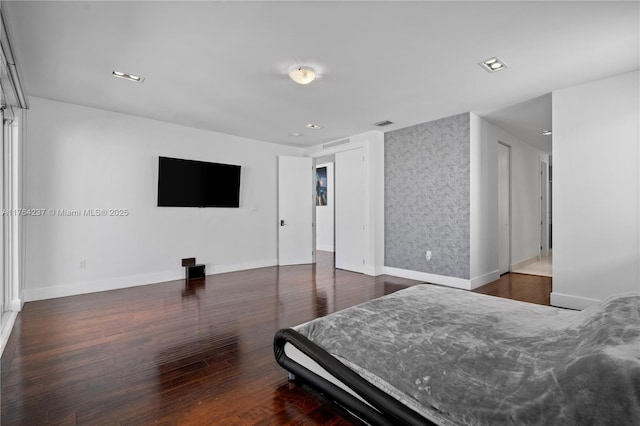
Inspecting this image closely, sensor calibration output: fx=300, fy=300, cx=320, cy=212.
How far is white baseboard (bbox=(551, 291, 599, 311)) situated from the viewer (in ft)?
11.6

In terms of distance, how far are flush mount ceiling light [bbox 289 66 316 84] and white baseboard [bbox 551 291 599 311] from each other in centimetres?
398

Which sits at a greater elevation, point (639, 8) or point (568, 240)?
point (639, 8)

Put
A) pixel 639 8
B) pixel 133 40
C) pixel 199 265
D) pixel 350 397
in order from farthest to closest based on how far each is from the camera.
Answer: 1. pixel 199 265
2. pixel 133 40
3. pixel 639 8
4. pixel 350 397

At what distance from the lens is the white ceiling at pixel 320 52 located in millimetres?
2297

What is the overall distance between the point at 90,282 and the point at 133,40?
3.55m

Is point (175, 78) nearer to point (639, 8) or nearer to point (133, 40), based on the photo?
point (133, 40)

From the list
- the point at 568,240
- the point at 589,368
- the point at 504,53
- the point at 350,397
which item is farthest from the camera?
the point at 568,240

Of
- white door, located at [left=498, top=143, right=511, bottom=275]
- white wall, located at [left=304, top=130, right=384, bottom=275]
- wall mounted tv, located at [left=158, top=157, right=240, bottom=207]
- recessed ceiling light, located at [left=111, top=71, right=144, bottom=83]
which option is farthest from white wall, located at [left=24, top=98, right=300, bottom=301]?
white door, located at [left=498, top=143, right=511, bottom=275]

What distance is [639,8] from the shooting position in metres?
2.24

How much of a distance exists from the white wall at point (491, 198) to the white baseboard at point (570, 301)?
1.05m

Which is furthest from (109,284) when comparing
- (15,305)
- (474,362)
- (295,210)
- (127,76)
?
(474,362)

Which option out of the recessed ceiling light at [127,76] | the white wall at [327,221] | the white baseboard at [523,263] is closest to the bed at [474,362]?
the recessed ceiling light at [127,76]

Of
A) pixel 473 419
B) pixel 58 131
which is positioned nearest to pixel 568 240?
pixel 473 419

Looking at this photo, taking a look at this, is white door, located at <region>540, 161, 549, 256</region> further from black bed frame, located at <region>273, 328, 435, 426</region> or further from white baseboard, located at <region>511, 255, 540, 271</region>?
black bed frame, located at <region>273, 328, 435, 426</region>
